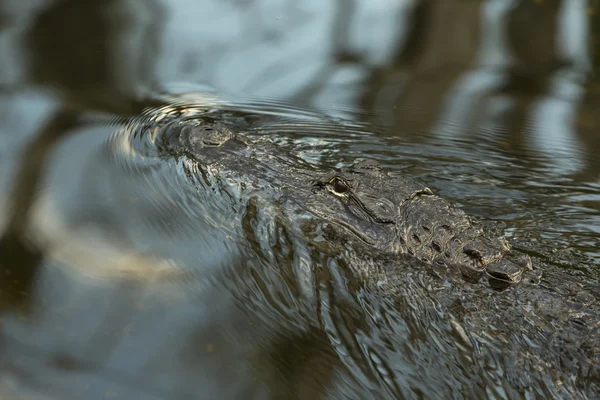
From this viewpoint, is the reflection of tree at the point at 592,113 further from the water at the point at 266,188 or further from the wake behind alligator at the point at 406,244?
the wake behind alligator at the point at 406,244

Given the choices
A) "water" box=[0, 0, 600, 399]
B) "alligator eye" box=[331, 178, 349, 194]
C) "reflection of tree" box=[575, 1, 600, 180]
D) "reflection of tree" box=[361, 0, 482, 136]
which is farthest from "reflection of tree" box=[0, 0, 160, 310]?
"reflection of tree" box=[575, 1, 600, 180]

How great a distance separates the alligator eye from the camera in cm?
400

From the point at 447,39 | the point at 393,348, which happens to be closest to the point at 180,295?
the point at 393,348

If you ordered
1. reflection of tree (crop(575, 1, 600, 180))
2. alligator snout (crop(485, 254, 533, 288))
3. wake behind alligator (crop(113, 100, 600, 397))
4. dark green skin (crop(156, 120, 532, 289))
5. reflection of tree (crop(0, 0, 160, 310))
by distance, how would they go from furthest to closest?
reflection of tree (crop(575, 1, 600, 180)) → reflection of tree (crop(0, 0, 160, 310)) → dark green skin (crop(156, 120, 532, 289)) → alligator snout (crop(485, 254, 533, 288)) → wake behind alligator (crop(113, 100, 600, 397))

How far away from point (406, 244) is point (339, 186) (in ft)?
1.94

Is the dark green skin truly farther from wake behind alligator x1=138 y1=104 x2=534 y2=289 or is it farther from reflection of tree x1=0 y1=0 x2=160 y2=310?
reflection of tree x1=0 y1=0 x2=160 y2=310

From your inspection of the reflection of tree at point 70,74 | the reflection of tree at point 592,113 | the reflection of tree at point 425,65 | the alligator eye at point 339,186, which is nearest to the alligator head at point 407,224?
the alligator eye at point 339,186

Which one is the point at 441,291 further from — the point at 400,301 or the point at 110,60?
the point at 110,60

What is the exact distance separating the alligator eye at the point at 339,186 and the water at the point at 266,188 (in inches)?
17.7

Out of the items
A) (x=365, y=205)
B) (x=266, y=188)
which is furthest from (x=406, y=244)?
(x=266, y=188)

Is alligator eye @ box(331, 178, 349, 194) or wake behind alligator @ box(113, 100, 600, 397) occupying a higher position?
alligator eye @ box(331, 178, 349, 194)

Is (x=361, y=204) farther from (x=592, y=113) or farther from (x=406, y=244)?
(x=592, y=113)

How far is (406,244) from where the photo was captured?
12.3 ft

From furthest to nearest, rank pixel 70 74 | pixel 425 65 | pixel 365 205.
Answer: pixel 425 65 → pixel 70 74 → pixel 365 205
